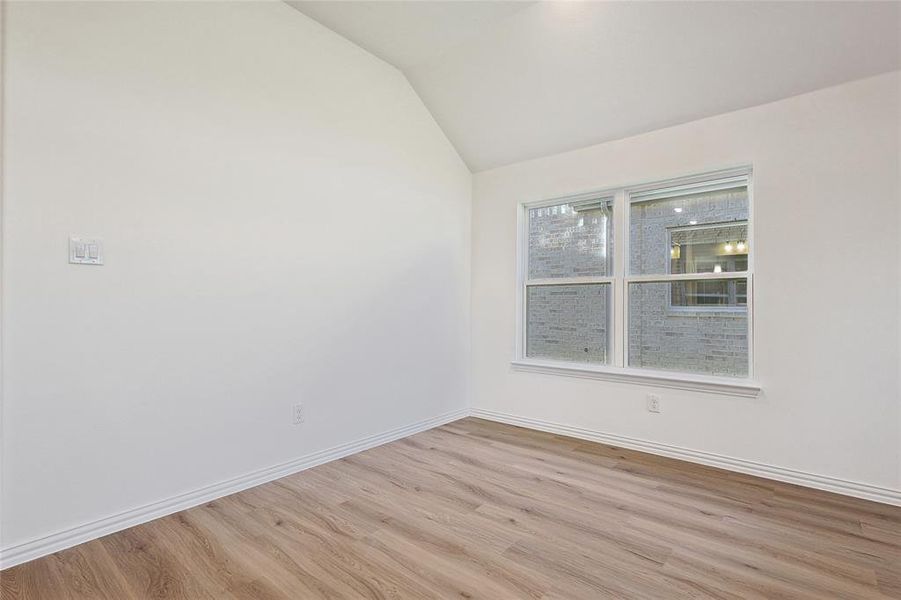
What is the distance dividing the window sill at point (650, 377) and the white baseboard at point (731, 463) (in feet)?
1.33

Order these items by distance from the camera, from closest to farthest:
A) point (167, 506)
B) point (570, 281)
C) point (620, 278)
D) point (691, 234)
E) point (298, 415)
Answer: point (167, 506)
point (298, 415)
point (691, 234)
point (620, 278)
point (570, 281)

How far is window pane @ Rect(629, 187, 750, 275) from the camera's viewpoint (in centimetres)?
294

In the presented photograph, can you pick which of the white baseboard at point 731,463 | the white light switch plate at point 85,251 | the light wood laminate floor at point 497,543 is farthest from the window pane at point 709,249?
the white light switch plate at point 85,251

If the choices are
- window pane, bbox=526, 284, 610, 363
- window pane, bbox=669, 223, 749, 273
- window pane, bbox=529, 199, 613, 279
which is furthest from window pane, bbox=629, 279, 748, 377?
window pane, bbox=529, 199, 613, 279

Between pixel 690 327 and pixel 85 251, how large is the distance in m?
3.44

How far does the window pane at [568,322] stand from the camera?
139 inches

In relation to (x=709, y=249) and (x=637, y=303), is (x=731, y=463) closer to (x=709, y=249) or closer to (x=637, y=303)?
(x=637, y=303)

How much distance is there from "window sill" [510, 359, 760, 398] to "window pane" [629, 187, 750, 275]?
0.72 meters

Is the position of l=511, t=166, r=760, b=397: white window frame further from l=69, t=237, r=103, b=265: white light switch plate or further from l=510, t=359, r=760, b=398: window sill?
l=69, t=237, r=103, b=265: white light switch plate

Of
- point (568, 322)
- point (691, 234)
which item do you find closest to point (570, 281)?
point (568, 322)

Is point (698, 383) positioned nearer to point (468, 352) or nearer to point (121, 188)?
point (468, 352)

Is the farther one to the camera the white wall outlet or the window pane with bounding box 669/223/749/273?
the window pane with bounding box 669/223/749/273

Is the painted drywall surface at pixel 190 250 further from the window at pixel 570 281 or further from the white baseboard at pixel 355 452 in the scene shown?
the window at pixel 570 281

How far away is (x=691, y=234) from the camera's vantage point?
3.12 meters
